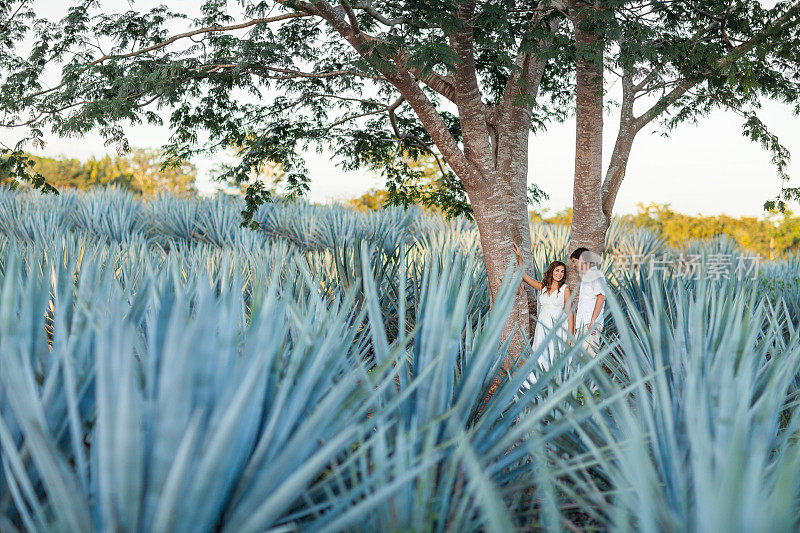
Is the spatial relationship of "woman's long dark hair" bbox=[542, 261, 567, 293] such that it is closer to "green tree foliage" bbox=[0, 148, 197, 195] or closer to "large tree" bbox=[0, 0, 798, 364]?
"large tree" bbox=[0, 0, 798, 364]

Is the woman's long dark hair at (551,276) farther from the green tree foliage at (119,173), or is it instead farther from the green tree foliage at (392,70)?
the green tree foliage at (119,173)

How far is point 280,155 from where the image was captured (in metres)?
7.44

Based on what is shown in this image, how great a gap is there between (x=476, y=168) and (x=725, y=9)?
2.90 m

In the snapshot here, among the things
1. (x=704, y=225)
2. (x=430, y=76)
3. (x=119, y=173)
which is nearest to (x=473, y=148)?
(x=430, y=76)

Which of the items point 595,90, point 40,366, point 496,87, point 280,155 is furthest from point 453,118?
point 40,366

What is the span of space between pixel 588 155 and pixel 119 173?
31.3m

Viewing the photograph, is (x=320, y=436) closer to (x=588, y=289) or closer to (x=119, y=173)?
(x=588, y=289)

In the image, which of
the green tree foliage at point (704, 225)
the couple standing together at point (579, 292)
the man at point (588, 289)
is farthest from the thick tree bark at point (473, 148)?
the green tree foliage at point (704, 225)

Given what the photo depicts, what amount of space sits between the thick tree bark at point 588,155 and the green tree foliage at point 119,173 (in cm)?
2768

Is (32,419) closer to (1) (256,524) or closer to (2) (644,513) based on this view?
(1) (256,524)

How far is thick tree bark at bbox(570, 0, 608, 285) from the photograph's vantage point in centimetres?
561

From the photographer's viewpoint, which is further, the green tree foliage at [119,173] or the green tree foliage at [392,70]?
the green tree foliage at [119,173]

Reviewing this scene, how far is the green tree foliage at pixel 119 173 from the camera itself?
31.9 m

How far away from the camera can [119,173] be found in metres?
32.4
